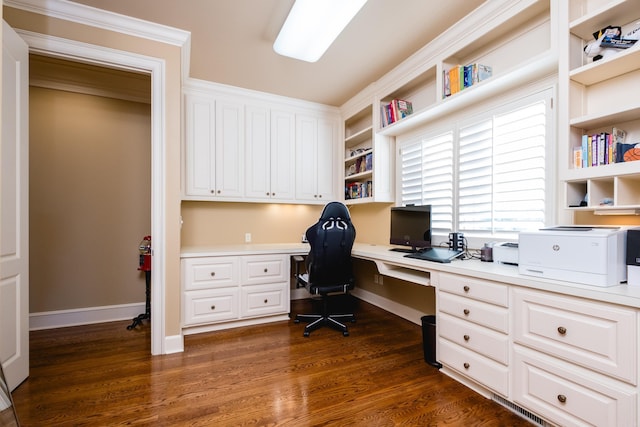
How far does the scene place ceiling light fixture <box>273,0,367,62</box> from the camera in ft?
6.62

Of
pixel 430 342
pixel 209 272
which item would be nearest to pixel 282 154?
pixel 209 272

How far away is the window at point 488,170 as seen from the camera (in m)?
2.14

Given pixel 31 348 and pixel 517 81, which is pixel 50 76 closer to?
pixel 31 348

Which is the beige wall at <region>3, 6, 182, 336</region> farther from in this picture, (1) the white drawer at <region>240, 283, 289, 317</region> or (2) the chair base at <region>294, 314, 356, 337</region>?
(2) the chair base at <region>294, 314, 356, 337</region>

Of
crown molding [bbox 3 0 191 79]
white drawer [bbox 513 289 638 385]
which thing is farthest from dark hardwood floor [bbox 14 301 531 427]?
crown molding [bbox 3 0 191 79]

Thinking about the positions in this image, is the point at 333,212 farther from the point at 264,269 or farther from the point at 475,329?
the point at 475,329

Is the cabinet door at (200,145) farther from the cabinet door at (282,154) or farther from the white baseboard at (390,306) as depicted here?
the white baseboard at (390,306)

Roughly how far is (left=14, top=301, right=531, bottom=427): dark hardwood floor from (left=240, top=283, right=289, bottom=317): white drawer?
279 millimetres

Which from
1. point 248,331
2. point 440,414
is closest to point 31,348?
point 248,331

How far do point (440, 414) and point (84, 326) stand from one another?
136 inches

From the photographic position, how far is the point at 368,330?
9.89 feet

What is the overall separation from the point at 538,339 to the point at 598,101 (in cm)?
143

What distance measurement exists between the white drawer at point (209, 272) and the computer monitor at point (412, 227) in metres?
1.67

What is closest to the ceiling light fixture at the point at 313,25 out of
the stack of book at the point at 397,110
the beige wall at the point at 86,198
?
the stack of book at the point at 397,110
